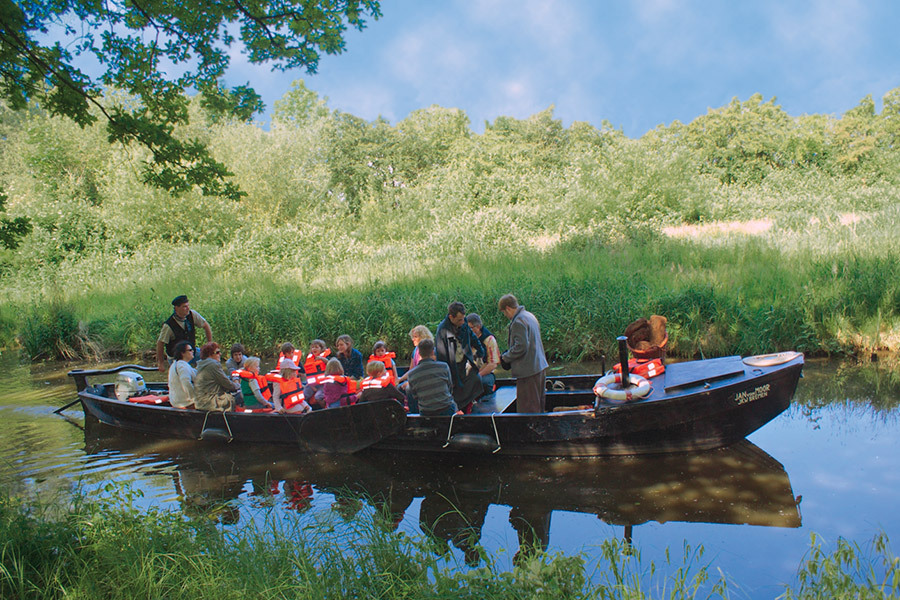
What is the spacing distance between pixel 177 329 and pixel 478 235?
13580 millimetres

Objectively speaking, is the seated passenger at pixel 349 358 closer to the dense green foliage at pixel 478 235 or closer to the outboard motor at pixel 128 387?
the outboard motor at pixel 128 387

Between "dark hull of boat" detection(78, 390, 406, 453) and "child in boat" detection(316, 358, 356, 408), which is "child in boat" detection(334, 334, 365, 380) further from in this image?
"dark hull of boat" detection(78, 390, 406, 453)

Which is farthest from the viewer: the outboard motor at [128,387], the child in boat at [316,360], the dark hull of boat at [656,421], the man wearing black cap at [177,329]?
the outboard motor at [128,387]

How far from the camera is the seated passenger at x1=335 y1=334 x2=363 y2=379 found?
8.47 meters

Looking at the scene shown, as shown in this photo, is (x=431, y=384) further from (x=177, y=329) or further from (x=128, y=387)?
(x=128, y=387)

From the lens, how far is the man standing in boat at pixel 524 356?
22.5 feet

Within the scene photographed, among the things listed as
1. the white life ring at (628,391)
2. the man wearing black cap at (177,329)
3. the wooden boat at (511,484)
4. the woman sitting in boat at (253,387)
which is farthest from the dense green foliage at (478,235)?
the white life ring at (628,391)

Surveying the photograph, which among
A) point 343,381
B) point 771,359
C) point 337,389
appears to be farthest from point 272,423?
point 771,359

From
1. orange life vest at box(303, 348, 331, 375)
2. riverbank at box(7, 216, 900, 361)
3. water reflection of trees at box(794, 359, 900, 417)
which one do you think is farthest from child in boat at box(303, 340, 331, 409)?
water reflection of trees at box(794, 359, 900, 417)

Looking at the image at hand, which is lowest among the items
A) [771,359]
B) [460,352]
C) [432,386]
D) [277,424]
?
[277,424]

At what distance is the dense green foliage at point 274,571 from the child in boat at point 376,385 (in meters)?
2.91

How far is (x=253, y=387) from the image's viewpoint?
27.0 ft

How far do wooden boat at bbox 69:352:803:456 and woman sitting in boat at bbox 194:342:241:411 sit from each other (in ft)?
1.36

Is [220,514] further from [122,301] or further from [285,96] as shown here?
[285,96]
